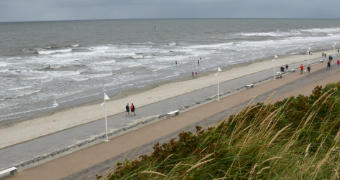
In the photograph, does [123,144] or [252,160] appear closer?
[252,160]

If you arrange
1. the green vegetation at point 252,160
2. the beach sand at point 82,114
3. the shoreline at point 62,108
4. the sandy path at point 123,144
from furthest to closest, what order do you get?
the shoreline at point 62,108
the beach sand at point 82,114
the sandy path at point 123,144
the green vegetation at point 252,160

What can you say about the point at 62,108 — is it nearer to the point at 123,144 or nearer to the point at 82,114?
the point at 82,114

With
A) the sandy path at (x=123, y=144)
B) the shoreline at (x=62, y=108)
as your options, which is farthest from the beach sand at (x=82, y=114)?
the sandy path at (x=123, y=144)

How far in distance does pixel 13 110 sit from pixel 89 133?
31.6 ft

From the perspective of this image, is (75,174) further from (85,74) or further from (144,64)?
(144,64)

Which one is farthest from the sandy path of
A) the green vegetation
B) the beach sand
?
the green vegetation

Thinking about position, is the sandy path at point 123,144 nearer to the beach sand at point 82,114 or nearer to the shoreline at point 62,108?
the beach sand at point 82,114

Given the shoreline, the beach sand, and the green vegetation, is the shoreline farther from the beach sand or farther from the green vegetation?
the green vegetation

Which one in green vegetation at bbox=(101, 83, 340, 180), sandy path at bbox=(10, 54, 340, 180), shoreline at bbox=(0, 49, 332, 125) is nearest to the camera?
green vegetation at bbox=(101, 83, 340, 180)

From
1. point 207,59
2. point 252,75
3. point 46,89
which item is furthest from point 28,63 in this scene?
point 252,75

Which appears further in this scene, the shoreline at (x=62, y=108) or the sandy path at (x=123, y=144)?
the shoreline at (x=62, y=108)

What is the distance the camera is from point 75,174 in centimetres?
1182

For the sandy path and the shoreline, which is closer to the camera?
the sandy path

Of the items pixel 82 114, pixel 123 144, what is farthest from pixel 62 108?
pixel 123 144
